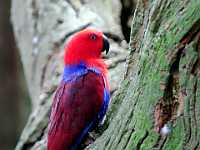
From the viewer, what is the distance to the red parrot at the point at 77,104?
300 cm

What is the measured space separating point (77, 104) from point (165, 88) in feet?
2.95

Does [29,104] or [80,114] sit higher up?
[29,104]

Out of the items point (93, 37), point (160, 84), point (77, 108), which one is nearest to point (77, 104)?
point (77, 108)

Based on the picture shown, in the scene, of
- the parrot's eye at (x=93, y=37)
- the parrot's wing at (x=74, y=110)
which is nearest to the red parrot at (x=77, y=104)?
the parrot's wing at (x=74, y=110)

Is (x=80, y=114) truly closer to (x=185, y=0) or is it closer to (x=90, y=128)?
(x=90, y=128)

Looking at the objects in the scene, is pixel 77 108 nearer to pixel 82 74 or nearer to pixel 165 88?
pixel 82 74

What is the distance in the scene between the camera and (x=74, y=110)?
3.06m

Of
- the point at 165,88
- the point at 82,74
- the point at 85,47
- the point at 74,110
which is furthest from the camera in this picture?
the point at 85,47

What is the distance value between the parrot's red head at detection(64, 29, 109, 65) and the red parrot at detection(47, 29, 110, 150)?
71 mm

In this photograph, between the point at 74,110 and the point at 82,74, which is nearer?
the point at 74,110

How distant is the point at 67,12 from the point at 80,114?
1.38 m

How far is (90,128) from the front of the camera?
302 cm

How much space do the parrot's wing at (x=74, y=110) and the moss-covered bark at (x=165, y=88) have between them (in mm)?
537

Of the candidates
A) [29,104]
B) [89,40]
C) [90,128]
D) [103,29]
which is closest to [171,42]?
[90,128]
